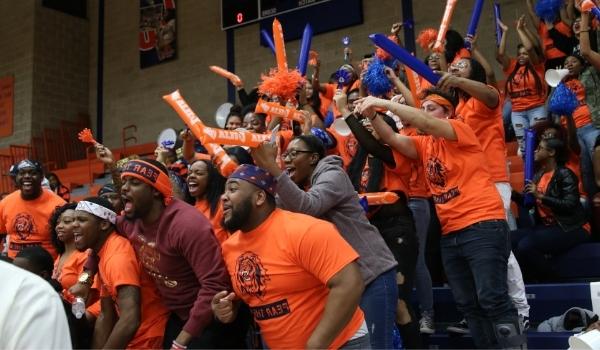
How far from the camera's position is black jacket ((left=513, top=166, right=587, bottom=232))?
4457 millimetres

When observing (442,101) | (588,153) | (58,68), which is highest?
(58,68)

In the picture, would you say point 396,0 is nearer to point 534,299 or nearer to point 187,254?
point 534,299

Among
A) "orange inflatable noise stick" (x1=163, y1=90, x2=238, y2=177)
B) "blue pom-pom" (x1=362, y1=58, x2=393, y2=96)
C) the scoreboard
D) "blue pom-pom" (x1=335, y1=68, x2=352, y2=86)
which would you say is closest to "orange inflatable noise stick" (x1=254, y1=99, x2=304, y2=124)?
"orange inflatable noise stick" (x1=163, y1=90, x2=238, y2=177)

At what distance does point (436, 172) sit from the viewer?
355 centimetres

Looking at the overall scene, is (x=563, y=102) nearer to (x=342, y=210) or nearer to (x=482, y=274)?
(x=482, y=274)

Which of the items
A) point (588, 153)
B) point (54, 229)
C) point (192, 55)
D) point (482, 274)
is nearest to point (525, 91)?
point (588, 153)

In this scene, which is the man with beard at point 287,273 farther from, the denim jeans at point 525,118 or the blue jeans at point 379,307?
the denim jeans at point 525,118

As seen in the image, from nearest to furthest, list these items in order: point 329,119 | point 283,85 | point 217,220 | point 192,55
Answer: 1. point 217,220
2. point 283,85
3. point 329,119
4. point 192,55

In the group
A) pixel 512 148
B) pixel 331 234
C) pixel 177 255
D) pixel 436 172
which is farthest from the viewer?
pixel 512 148

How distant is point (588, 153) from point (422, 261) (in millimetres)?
1982

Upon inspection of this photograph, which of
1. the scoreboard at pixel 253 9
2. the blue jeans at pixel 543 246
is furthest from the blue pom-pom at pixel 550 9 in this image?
the scoreboard at pixel 253 9

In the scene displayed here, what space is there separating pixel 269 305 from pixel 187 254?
0.61 meters

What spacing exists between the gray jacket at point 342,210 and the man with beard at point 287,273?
0.16 m

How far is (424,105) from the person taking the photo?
3.81m
